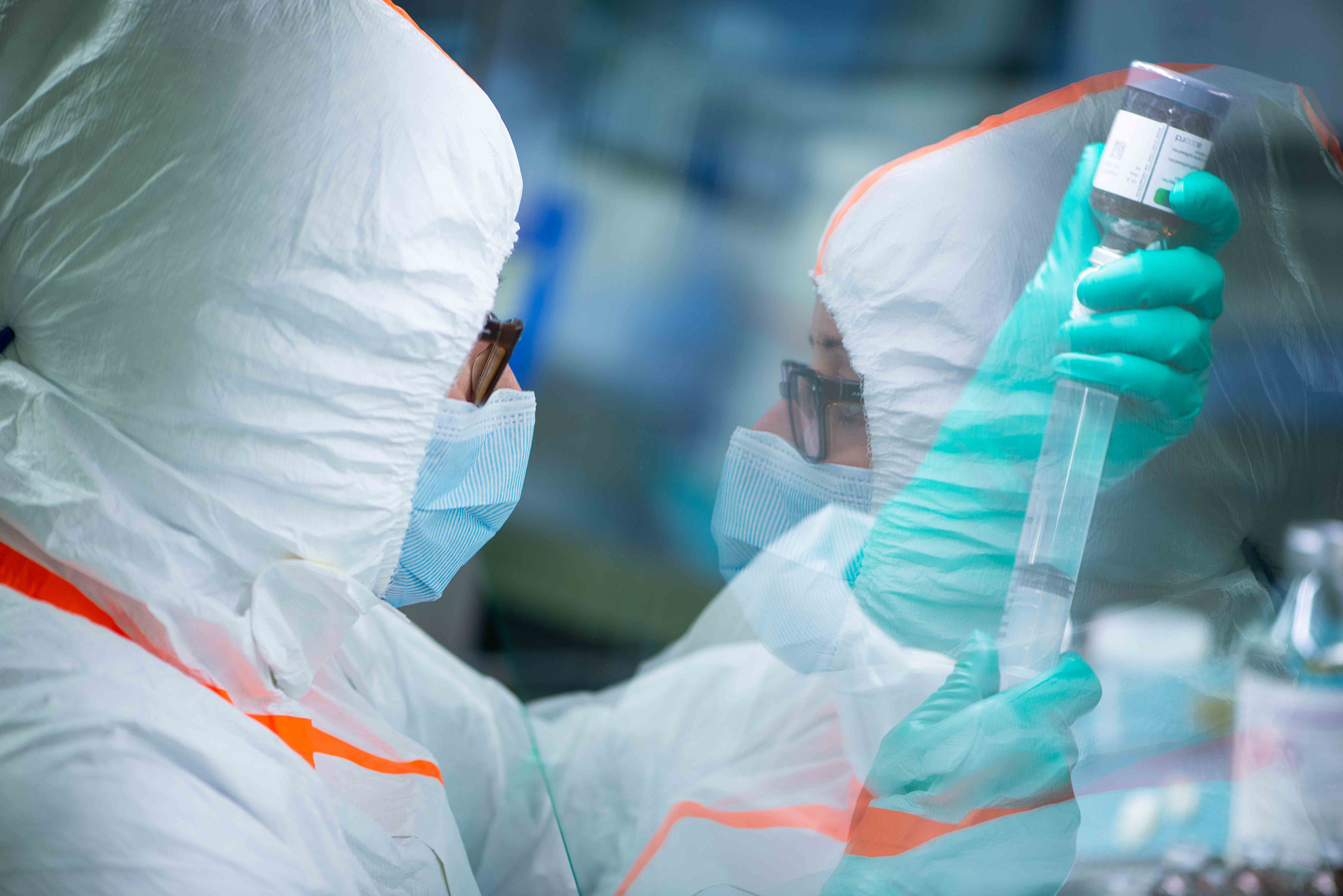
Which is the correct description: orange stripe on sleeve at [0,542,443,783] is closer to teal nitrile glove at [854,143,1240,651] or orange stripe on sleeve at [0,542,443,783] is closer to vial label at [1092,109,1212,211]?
teal nitrile glove at [854,143,1240,651]

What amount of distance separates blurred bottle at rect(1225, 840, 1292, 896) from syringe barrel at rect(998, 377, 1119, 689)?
167 millimetres

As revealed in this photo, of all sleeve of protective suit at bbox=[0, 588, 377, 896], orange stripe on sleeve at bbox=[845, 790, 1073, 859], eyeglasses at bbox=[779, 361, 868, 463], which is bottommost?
sleeve of protective suit at bbox=[0, 588, 377, 896]

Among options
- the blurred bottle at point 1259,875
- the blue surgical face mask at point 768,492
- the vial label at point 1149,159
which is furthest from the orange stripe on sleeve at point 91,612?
the vial label at point 1149,159

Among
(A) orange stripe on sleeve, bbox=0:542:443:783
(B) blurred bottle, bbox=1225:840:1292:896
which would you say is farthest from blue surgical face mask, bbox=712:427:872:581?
(A) orange stripe on sleeve, bbox=0:542:443:783

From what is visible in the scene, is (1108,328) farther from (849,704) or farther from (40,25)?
(40,25)

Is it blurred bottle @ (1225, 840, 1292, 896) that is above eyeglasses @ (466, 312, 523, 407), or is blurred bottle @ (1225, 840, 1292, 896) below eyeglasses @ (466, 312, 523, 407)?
below

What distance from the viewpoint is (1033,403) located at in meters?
0.69

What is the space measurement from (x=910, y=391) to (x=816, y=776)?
1.45ft

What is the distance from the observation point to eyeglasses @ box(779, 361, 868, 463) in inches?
29.3

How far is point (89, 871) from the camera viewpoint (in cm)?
61

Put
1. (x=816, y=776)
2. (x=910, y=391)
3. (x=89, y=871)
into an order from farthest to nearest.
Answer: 1. (x=816, y=776)
2. (x=910, y=391)
3. (x=89, y=871)

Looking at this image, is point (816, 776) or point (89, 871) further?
point (816, 776)

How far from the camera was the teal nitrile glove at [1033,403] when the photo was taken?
0.64 m

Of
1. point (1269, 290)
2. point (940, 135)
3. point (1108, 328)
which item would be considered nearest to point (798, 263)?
point (940, 135)
